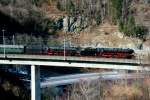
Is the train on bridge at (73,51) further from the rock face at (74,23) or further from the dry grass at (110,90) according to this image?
the rock face at (74,23)

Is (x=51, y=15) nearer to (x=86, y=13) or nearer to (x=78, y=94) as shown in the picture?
(x=86, y=13)

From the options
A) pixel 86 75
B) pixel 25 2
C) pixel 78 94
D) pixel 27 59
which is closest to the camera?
pixel 27 59

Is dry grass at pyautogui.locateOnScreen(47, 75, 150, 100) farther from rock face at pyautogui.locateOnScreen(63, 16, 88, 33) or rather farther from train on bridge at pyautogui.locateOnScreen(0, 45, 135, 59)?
rock face at pyautogui.locateOnScreen(63, 16, 88, 33)

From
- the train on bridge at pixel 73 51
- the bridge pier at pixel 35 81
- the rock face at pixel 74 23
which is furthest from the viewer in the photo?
the rock face at pixel 74 23

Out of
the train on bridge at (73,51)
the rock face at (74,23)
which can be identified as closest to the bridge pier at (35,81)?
the train on bridge at (73,51)

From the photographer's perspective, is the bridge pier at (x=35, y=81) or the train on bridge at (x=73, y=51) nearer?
the bridge pier at (x=35, y=81)

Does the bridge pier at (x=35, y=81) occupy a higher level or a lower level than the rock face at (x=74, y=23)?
lower

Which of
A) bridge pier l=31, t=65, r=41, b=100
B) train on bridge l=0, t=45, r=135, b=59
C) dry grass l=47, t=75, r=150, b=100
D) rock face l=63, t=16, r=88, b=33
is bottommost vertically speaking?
dry grass l=47, t=75, r=150, b=100

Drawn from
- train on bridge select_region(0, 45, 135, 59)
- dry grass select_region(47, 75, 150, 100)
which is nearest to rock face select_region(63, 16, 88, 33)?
dry grass select_region(47, 75, 150, 100)

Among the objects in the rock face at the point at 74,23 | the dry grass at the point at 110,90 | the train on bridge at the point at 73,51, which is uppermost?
the rock face at the point at 74,23

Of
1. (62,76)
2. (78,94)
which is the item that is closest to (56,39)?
(62,76)

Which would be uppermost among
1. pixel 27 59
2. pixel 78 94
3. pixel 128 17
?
pixel 128 17
